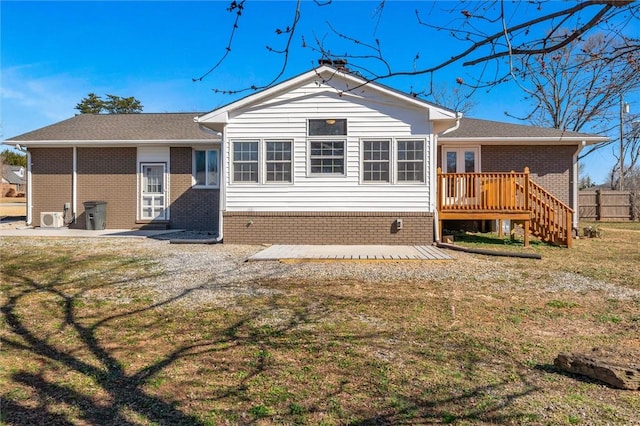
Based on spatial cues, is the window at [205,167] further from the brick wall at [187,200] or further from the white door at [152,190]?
the white door at [152,190]

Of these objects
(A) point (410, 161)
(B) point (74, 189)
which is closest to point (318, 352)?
(A) point (410, 161)

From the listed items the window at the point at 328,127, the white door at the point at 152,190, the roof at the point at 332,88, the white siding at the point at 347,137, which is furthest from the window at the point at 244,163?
the white door at the point at 152,190

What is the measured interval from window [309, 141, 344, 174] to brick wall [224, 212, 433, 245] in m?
1.11

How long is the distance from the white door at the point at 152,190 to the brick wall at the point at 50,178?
267 cm

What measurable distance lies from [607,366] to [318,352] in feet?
7.36

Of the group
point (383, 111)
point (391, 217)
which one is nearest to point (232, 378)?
point (391, 217)

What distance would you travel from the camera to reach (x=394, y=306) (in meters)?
5.36

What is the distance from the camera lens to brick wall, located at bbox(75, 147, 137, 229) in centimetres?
1516

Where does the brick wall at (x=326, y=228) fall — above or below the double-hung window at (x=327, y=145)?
below

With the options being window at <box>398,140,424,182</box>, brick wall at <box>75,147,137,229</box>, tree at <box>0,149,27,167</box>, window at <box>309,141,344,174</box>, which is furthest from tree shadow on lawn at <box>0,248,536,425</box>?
tree at <box>0,149,27,167</box>

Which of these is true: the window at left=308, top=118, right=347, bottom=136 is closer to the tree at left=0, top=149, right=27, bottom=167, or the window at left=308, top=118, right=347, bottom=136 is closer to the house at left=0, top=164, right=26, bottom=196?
the house at left=0, top=164, right=26, bottom=196

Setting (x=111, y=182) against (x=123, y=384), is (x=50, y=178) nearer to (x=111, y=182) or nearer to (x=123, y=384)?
(x=111, y=182)

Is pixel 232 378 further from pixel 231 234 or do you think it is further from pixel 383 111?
pixel 383 111

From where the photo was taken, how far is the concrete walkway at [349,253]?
872 cm
